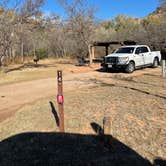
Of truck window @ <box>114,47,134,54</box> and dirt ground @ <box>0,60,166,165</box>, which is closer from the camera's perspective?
dirt ground @ <box>0,60,166,165</box>

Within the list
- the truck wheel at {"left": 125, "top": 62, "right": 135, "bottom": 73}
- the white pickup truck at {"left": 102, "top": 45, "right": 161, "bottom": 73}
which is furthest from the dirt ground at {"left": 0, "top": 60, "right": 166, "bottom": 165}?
the white pickup truck at {"left": 102, "top": 45, "right": 161, "bottom": 73}

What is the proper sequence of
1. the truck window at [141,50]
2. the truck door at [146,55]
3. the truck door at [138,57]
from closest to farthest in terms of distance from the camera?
the truck door at [138,57] → the truck window at [141,50] → the truck door at [146,55]

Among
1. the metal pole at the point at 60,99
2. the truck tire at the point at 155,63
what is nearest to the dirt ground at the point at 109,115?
the metal pole at the point at 60,99

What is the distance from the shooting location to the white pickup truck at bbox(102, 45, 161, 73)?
20688mm

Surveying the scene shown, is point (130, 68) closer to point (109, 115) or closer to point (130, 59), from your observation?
point (130, 59)

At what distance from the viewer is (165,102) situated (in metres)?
10.0

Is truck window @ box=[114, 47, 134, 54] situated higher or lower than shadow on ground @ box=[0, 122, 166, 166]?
higher

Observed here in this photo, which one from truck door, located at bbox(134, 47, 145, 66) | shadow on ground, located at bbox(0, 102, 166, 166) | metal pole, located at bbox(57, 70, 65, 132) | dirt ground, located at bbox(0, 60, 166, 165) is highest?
truck door, located at bbox(134, 47, 145, 66)

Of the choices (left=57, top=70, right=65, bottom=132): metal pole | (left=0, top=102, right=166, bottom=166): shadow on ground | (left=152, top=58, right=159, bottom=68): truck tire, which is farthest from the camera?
(left=152, top=58, right=159, bottom=68): truck tire

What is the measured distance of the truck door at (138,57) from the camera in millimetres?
21397

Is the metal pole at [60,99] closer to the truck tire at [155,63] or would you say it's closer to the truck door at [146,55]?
the truck door at [146,55]

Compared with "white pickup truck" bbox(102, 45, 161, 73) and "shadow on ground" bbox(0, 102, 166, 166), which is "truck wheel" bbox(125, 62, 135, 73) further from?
"shadow on ground" bbox(0, 102, 166, 166)

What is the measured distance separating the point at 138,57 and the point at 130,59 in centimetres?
98

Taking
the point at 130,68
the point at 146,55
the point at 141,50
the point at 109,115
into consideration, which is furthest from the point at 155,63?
the point at 109,115
